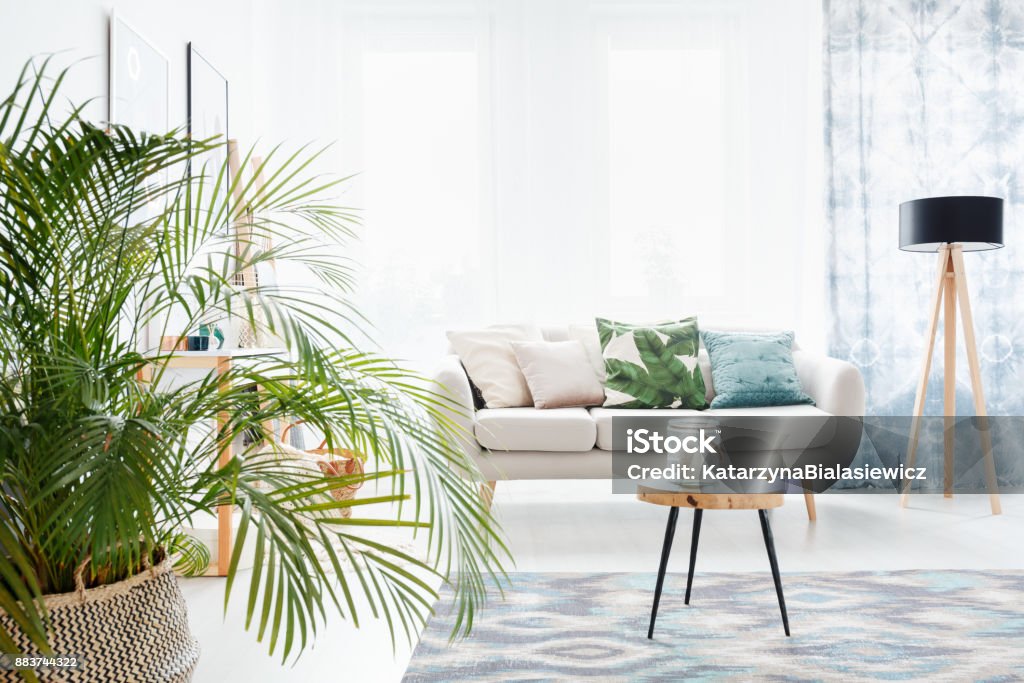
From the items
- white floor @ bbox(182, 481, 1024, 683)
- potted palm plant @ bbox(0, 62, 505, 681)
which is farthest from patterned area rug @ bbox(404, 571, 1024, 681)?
potted palm plant @ bbox(0, 62, 505, 681)

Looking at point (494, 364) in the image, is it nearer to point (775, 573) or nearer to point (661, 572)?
point (661, 572)

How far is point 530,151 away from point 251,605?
3.72 meters

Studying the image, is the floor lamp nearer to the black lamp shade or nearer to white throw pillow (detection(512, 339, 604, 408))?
the black lamp shade

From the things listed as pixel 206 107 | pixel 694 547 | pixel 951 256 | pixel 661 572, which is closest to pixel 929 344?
pixel 951 256

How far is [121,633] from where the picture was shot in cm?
139

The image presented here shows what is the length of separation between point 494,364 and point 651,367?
69 cm

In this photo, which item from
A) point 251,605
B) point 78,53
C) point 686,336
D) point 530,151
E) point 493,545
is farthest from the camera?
point 530,151

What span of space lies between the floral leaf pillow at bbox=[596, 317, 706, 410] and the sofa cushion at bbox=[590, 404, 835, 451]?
0.24 feet

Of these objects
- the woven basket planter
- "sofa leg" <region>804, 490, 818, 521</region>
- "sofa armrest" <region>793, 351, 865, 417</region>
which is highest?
"sofa armrest" <region>793, 351, 865, 417</region>

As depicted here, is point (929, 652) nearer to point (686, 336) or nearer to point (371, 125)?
point (686, 336)

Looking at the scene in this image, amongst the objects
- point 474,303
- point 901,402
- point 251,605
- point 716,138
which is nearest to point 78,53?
point 251,605

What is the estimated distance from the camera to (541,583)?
254 cm

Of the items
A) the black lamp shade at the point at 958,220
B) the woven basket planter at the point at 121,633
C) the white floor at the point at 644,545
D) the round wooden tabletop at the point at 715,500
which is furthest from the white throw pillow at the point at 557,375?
the woven basket planter at the point at 121,633

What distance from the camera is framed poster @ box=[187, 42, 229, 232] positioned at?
344 cm
